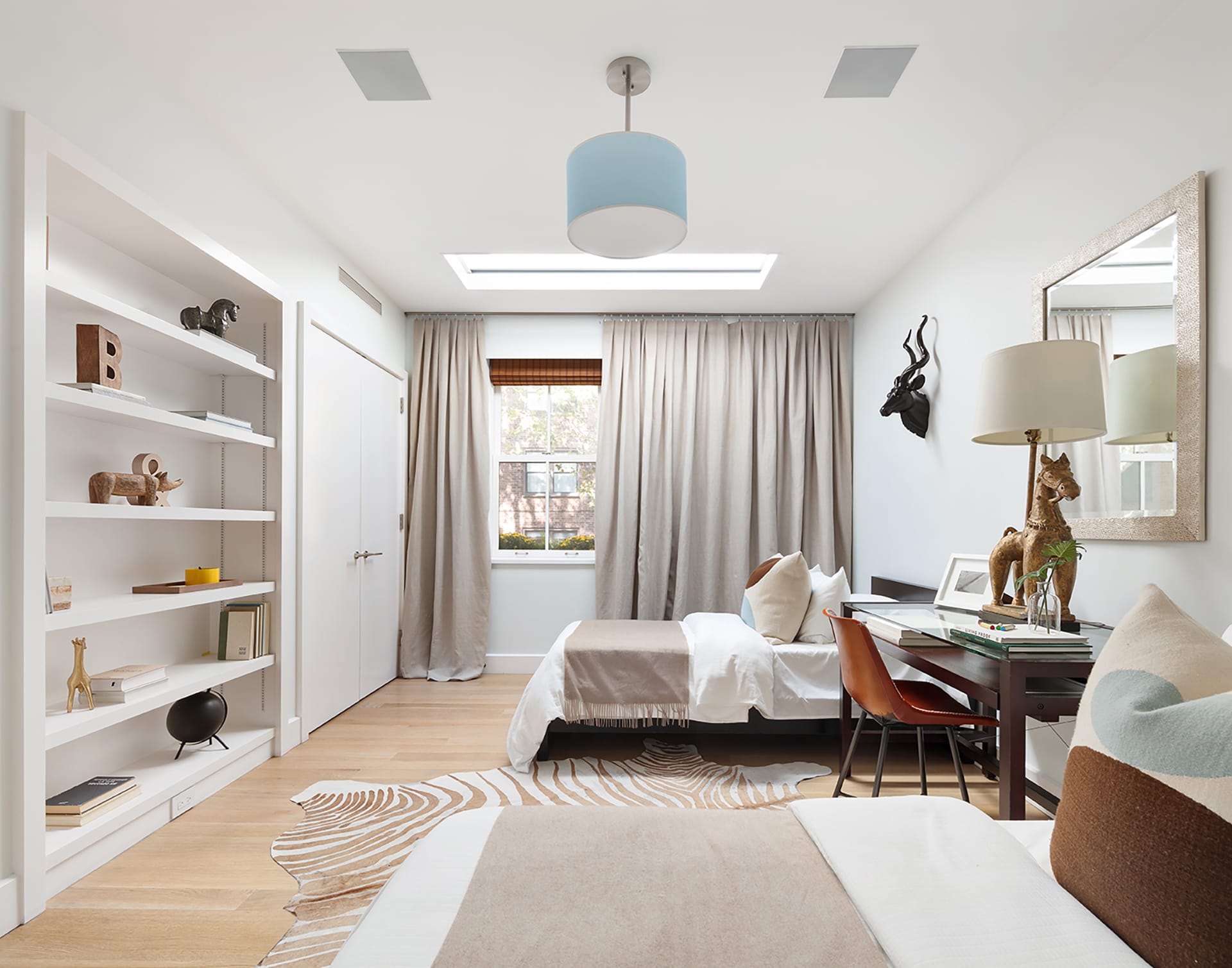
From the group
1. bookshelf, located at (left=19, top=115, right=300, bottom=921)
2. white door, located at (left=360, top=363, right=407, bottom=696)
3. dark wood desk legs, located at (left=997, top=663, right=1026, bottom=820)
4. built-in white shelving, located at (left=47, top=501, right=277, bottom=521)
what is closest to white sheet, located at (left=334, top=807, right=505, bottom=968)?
dark wood desk legs, located at (left=997, top=663, right=1026, bottom=820)

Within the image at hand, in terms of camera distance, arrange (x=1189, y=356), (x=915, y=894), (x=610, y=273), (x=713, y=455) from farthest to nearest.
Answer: (x=713, y=455) → (x=610, y=273) → (x=1189, y=356) → (x=915, y=894)

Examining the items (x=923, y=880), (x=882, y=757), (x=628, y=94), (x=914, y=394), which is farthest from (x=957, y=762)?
(x=628, y=94)

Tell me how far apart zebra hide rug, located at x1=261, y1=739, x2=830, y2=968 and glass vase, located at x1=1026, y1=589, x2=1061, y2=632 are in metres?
1.21

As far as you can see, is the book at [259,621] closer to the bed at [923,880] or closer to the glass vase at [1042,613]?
the bed at [923,880]

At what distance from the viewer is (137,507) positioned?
244 centimetres

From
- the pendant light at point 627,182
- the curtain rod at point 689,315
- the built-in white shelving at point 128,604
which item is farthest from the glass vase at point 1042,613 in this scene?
the curtain rod at point 689,315

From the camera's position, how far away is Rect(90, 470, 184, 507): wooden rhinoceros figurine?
2.45 meters

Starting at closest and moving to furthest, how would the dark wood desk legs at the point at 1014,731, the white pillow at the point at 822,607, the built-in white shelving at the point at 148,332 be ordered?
1. the dark wood desk legs at the point at 1014,731
2. the built-in white shelving at the point at 148,332
3. the white pillow at the point at 822,607

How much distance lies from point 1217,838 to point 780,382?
4698 mm

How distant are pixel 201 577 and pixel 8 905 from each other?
51.4 inches

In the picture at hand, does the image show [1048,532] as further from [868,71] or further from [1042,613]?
[868,71]

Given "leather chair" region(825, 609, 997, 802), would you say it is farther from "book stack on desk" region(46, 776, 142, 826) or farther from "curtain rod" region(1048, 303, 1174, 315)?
"book stack on desk" region(46, 776, 142, 826)

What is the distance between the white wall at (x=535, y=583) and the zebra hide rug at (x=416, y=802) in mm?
1882

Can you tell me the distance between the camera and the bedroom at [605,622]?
103 centimetres
